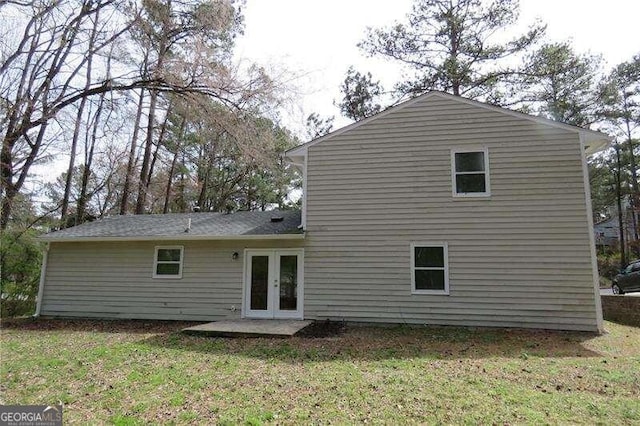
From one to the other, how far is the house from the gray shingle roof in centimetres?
9

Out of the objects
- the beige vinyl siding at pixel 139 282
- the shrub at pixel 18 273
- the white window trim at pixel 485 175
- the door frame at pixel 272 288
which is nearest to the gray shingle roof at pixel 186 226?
the beige vinyl siding at pixel 139 282

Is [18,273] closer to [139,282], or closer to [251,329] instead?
[139,282]

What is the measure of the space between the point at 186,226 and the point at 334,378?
814 cm

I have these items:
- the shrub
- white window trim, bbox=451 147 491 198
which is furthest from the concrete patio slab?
the shrub

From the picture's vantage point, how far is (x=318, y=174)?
1095cm

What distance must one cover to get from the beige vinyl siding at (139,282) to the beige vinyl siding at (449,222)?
1562 millimetres

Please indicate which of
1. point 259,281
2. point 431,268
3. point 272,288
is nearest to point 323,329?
point 272,288

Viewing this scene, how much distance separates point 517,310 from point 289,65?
9365 mm

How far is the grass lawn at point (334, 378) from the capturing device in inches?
169

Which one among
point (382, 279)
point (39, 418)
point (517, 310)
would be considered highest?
point (382, 279)

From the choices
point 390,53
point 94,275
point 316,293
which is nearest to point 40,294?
point 94,275

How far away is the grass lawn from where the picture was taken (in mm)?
4297

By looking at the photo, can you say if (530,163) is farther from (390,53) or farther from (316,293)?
(390,53)

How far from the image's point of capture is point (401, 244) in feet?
33.3
